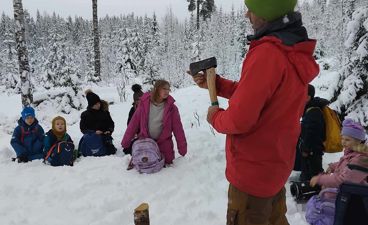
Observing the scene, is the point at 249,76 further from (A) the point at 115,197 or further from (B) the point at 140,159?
(B) the point at 140,159

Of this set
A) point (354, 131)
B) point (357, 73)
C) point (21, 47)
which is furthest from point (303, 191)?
point (21, 47)

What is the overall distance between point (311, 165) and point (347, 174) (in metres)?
1.43

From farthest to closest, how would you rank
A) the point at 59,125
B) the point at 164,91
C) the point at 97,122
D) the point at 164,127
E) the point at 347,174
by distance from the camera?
the point at 97,122
the point at 59,125
the point at 164,127
the point at 164,91
the point at 347,174

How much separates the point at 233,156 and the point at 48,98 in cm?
1443

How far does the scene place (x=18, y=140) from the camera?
22.8ft

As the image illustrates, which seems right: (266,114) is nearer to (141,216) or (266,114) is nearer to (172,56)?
(141,216)

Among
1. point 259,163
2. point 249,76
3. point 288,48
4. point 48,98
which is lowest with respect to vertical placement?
point 48,98

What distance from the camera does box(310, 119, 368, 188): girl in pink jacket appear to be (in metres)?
3.88

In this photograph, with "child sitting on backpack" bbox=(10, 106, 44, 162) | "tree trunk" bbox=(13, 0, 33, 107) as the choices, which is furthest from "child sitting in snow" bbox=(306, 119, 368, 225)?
"tree trunk" bbox=(13, 0, 33, 107)

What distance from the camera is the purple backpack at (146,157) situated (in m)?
6.01

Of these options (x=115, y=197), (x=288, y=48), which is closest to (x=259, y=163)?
(x=288, y=48)

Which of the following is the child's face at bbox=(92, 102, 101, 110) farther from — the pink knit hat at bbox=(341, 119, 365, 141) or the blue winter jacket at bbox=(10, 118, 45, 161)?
the pink knit hat at bbox=(341, 119, 365, 141)

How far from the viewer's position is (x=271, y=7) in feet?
7.03

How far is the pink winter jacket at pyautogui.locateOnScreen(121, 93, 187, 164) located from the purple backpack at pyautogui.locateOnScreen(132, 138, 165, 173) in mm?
253
